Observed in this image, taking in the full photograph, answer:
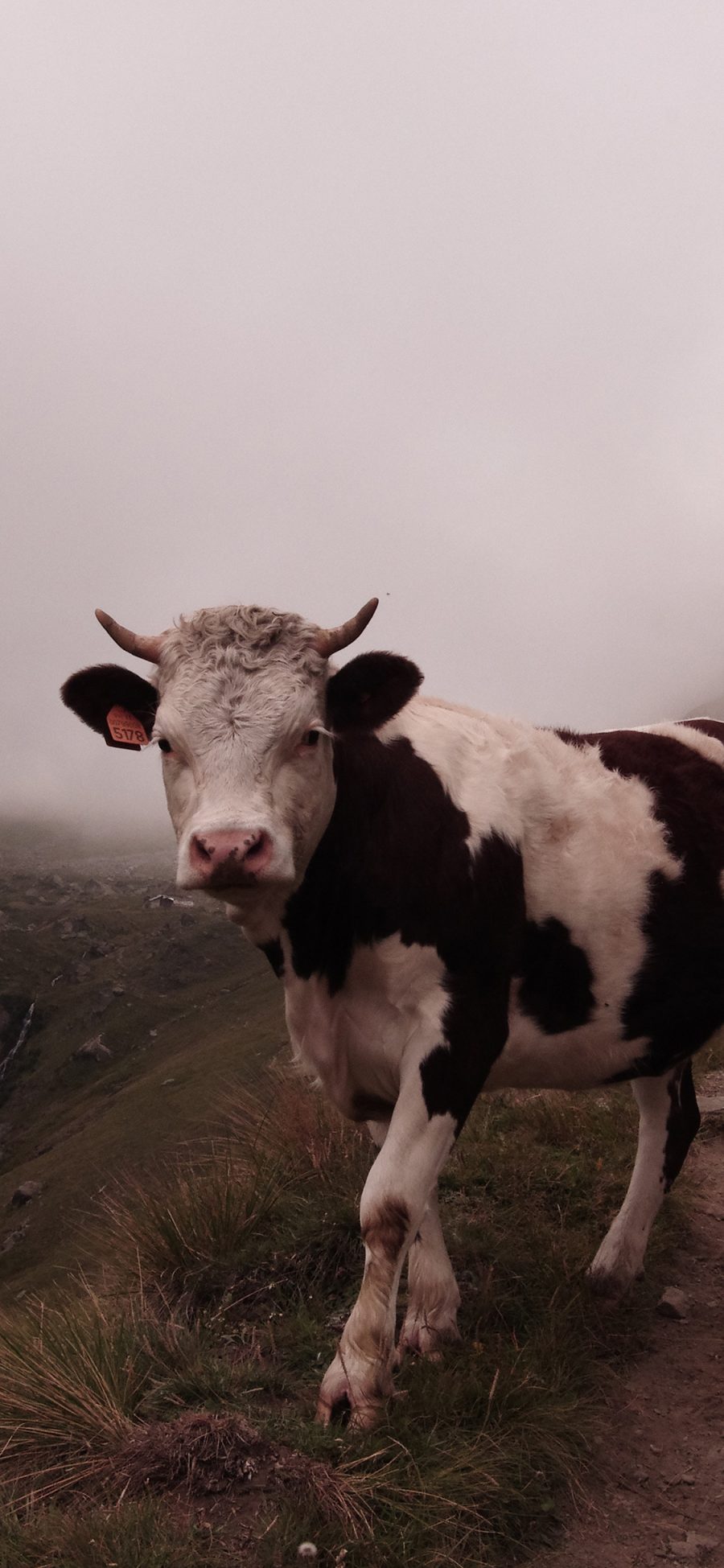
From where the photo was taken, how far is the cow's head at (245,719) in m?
3.93

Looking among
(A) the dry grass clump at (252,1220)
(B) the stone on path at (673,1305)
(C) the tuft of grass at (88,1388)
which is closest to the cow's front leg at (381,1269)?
(C) the tuft of grass at (88,1388)

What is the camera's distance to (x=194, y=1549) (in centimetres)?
344

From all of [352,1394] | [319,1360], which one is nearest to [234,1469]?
[352,1394]

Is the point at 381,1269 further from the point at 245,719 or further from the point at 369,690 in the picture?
the point at 369,690

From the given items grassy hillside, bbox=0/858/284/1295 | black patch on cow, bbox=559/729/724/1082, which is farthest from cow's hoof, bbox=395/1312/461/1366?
grassy hillside, bbox=0/858/284/1295

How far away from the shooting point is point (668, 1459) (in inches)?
176

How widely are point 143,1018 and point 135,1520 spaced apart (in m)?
114

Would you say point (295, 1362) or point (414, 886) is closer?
point (414, 886)

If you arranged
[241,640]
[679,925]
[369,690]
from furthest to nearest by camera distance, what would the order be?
[679,925] < [369,690] < [241,640]

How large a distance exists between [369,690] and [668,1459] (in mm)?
3618

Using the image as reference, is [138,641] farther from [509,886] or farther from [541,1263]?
[541,1263]

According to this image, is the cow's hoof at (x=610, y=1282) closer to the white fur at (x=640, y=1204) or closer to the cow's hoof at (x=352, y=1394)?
the white fur at (x=640, y=1204)

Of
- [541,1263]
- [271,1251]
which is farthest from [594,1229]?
[271,1251]

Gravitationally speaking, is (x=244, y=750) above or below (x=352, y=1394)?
above
